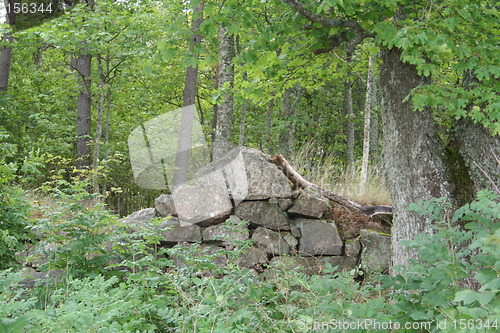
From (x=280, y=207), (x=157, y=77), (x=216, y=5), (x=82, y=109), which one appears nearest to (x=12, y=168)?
(x=216, y=5)

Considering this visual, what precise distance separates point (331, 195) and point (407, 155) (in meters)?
2.87

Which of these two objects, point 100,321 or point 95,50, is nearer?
point 100,321

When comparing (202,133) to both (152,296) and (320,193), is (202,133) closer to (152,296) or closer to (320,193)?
(320,193)

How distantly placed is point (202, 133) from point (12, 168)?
1191 centimetres

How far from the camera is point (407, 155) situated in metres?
4.89

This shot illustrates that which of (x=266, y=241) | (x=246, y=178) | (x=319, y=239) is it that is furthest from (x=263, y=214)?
(x=319, y=239)

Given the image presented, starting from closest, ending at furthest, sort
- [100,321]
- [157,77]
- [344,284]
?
[100,321]
[344,284]
[157,77]

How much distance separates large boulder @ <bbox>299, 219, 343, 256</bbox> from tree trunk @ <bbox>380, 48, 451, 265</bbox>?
1999mm

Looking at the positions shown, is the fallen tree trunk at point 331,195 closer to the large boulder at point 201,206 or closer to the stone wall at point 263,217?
the stone wall at point 263,217

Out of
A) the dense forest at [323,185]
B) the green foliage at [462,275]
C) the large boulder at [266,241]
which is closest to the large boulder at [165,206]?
the dense forest at [323,185]

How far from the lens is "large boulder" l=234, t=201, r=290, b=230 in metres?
7.04

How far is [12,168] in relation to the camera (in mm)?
5055

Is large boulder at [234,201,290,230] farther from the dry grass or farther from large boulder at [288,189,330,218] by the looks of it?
the dry grass

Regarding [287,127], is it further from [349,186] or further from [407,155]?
[407,155]
